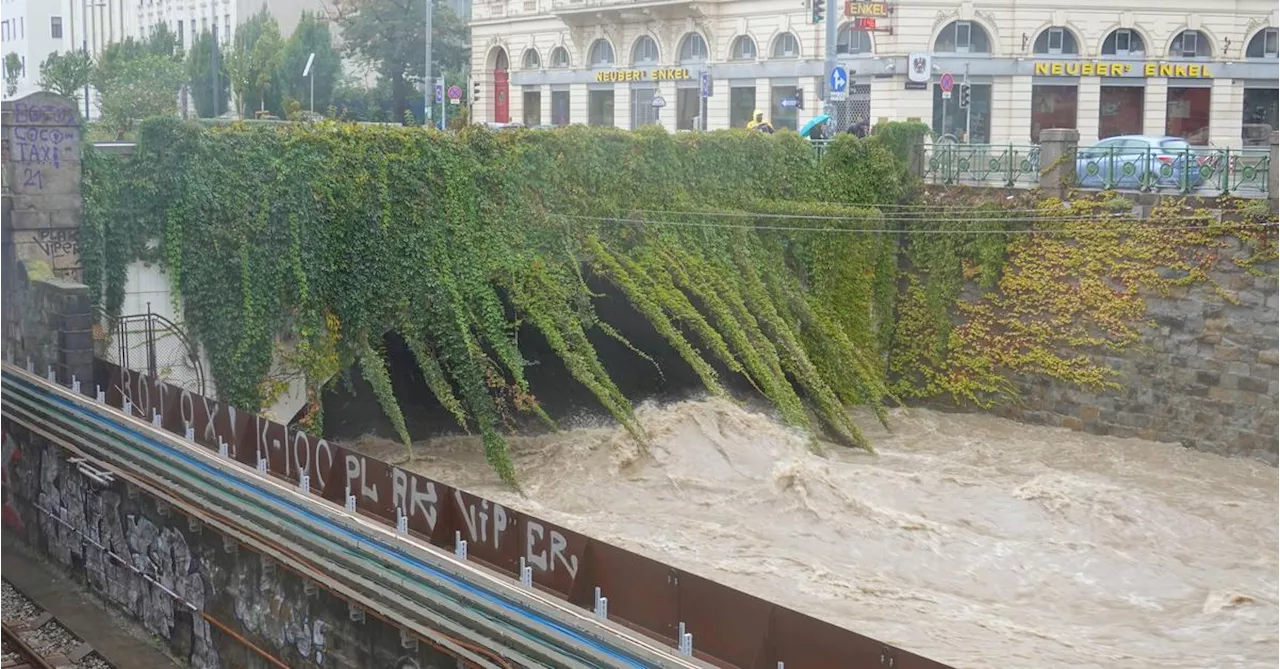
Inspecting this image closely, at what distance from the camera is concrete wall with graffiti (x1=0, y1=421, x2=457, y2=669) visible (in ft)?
48.3

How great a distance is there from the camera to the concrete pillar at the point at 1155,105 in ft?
155

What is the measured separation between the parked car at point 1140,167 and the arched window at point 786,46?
18795mm

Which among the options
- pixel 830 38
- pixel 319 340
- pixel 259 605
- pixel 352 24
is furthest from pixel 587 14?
pixel 259 605

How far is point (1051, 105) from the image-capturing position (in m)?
47.4

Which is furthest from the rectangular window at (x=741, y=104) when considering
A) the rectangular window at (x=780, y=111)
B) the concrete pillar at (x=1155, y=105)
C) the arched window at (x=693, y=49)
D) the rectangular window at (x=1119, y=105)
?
the concrete pillar at (x=1155, y=105)

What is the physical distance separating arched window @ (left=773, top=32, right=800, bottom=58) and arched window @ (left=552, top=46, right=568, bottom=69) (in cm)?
1093

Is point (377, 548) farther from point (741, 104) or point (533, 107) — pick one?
point (533, 107)

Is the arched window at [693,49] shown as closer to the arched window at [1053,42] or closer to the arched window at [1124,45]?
the arched window at [1053,42]

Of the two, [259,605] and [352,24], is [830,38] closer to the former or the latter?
[259,605]

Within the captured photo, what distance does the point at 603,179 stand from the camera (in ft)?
94.6

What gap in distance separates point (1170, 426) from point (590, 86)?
32.1 metres

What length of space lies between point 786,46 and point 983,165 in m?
18.3

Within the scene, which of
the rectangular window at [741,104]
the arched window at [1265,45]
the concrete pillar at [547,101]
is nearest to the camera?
the arched window at [1265,45]

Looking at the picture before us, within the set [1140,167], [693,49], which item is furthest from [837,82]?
[693,49]
